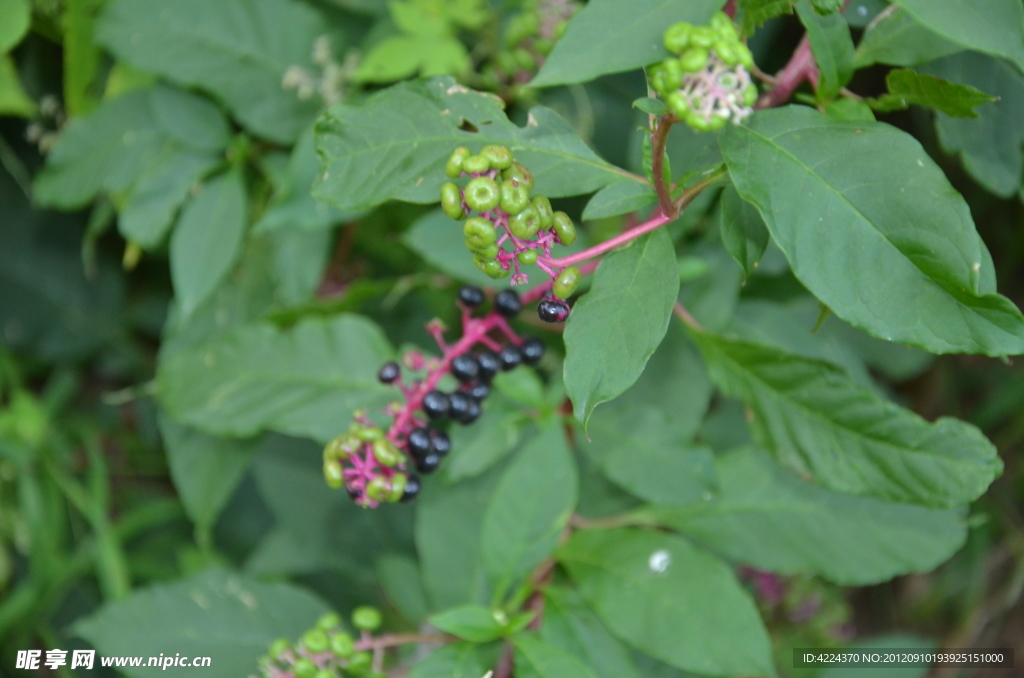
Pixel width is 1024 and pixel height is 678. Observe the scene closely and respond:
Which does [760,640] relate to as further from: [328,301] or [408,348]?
[328,301]

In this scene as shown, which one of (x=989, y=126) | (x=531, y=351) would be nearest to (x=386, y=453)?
(x=531, y=351)

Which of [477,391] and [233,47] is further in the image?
[233,47]

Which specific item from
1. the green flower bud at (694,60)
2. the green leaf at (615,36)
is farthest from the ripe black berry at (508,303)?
the green flower bud at (694,60)

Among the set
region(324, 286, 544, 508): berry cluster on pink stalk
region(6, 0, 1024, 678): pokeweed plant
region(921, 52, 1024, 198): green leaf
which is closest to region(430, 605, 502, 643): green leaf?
region(6, 0, 1024, 678): pokeweed plant

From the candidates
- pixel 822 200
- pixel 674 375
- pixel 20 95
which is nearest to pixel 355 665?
pixel 674 375

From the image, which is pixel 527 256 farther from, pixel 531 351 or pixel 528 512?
pixel 528 512

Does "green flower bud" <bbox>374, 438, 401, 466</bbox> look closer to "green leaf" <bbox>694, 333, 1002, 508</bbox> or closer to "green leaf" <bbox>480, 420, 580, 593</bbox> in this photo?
"green leaf" <bbox>480, 420, 580, 593</bbox>
